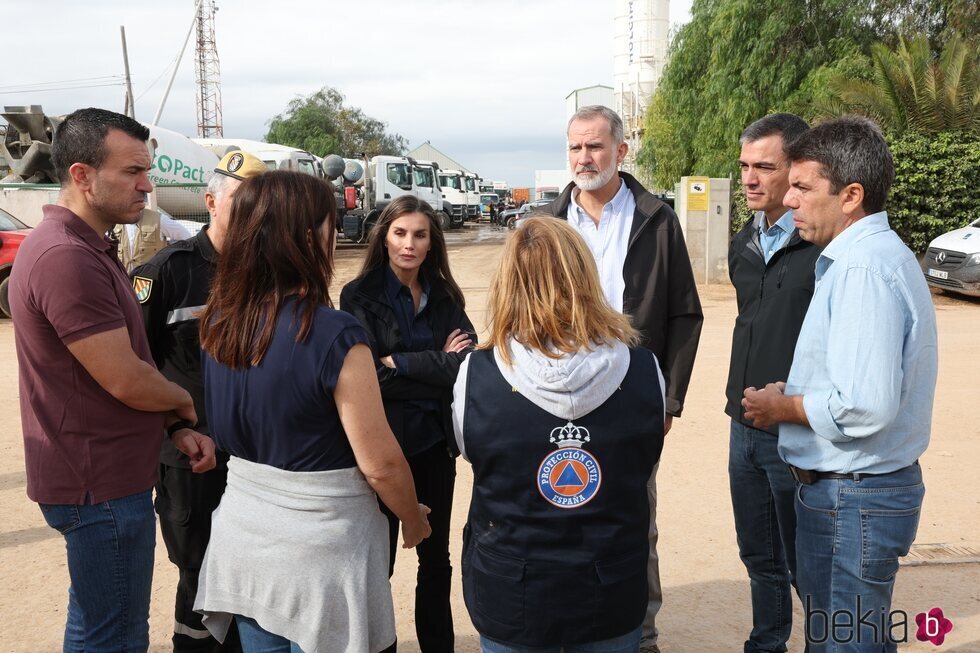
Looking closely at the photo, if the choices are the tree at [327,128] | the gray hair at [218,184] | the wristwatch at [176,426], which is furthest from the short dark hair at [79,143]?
the tree at [327,128]

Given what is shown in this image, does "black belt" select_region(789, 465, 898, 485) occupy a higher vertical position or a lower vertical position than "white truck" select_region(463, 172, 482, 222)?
lower

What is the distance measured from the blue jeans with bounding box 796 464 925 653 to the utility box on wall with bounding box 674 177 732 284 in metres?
13.3

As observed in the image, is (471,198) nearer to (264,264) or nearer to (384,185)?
(384,185)

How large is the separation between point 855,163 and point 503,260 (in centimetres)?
105

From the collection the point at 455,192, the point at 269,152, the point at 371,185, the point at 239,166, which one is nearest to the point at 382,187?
the point at 371,185

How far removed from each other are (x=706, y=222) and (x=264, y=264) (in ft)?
47.0

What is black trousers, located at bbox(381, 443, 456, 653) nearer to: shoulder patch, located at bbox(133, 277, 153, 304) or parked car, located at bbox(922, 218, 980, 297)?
shoulder patch, located at bbox(133, 277, 153, 304)

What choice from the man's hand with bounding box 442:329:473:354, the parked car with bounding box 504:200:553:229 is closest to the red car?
the parked car with bounding box 504:200:553:229

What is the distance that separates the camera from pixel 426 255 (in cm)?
363

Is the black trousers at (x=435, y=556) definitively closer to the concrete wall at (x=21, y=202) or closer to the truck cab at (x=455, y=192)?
the concrete wall at (x=21, y=202)

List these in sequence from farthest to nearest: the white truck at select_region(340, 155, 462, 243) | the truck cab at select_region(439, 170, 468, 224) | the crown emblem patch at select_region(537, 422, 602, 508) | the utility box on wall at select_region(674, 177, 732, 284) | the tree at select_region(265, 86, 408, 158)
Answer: the tree at select_region(265, 86, 408, 158), the truck cab at select_region(439, 170, 468, 224), the white truck at select_region(340, 155, 462, 243), the utility box on wall at select_region(674, 177, 732, 284), the crown emblem patch at select_region(537, 422, 602, 508)

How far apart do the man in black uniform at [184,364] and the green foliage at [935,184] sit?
14774 mm

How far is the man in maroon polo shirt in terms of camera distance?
7.61 ft

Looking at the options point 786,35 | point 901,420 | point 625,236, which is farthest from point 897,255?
point 786,35
